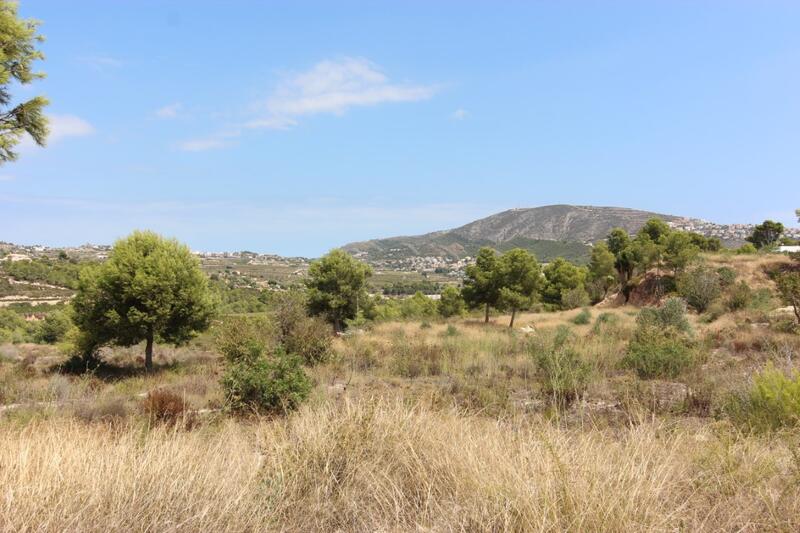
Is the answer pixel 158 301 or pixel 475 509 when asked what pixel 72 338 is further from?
pixel 475 509

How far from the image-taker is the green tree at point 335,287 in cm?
3138

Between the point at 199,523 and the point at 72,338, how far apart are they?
21805mm

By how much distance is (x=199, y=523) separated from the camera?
269cm

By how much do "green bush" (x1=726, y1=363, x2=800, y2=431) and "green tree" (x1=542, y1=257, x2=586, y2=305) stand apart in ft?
151

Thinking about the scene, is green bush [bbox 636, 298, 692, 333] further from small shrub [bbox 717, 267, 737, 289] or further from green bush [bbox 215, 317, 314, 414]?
small shrub [bbox 717, 267, 737, 289]

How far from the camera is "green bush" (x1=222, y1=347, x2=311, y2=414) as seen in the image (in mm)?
8070

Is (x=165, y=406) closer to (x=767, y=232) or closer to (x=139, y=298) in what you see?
(x=139, y=298)

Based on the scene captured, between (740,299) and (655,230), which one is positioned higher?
(655,230)

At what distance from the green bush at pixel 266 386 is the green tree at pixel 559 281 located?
45.1m

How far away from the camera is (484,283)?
3572 cm

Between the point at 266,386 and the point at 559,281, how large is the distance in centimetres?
4740

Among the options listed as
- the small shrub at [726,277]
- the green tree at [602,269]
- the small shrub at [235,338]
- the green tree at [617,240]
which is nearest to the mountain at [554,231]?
the green tree at [617,240]

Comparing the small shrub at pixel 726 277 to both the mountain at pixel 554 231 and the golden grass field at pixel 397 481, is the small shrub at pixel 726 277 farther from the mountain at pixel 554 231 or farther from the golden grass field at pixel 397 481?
the mountain at pixel 554 231

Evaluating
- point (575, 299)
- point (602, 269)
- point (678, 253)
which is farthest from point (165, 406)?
point (602, 269)
